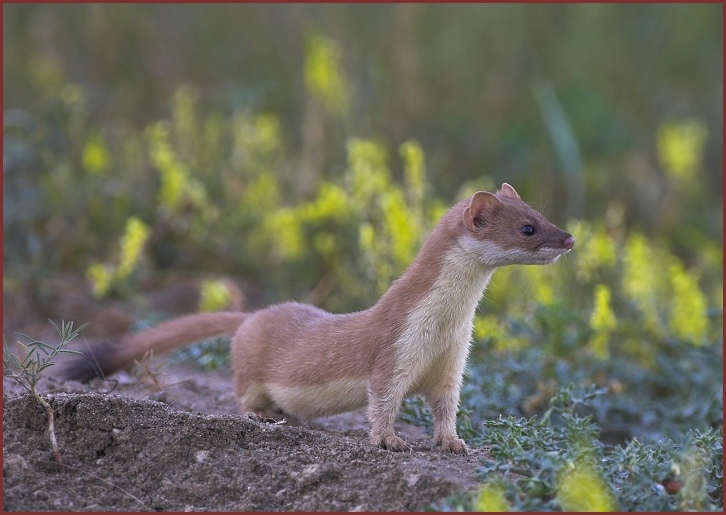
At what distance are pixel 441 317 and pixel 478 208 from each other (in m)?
0.42

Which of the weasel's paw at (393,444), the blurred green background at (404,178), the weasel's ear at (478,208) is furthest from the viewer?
the blurred green background at (404,178)

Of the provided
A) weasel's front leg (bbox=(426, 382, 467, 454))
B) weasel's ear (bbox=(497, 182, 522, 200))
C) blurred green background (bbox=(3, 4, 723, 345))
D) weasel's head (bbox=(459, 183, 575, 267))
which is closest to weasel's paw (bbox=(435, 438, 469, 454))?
weasel's front leg (bbox=(426, 382, 467, 454))

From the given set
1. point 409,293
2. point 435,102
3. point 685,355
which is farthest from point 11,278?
point 435,102

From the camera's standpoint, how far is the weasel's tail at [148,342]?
13.7 ft

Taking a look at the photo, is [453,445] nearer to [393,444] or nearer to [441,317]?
[393,444]

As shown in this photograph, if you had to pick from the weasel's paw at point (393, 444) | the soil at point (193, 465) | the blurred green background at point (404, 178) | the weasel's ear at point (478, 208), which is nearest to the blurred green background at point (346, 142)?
the blurred green background at point (404, 178)

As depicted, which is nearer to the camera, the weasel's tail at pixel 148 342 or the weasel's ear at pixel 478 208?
the weasel's ear at pixel 478 208

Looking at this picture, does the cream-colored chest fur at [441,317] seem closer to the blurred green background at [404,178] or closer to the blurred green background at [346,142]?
the blurred green background at [404,178]

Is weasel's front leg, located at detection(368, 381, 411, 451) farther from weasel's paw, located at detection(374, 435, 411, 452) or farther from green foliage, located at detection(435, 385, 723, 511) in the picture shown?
green foliage, located at detection(435, 385, 723, 511)

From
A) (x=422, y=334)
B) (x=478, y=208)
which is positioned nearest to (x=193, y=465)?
(x=422, y=334)

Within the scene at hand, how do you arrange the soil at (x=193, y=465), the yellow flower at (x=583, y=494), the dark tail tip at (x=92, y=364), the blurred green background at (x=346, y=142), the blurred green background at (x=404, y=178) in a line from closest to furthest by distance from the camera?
the yellow flower at (x=583, y=494) < the soil at (x=193, y=465) < the dark tail tip at (x=92, y=364) < the blurred green background at (x=404, y=178) < the blurred green background at (x=346, y=142)

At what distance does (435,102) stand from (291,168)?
7.29 ft

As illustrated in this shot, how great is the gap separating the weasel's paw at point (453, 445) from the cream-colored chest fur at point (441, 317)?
0.23m

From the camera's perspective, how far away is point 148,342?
14.3 feet
